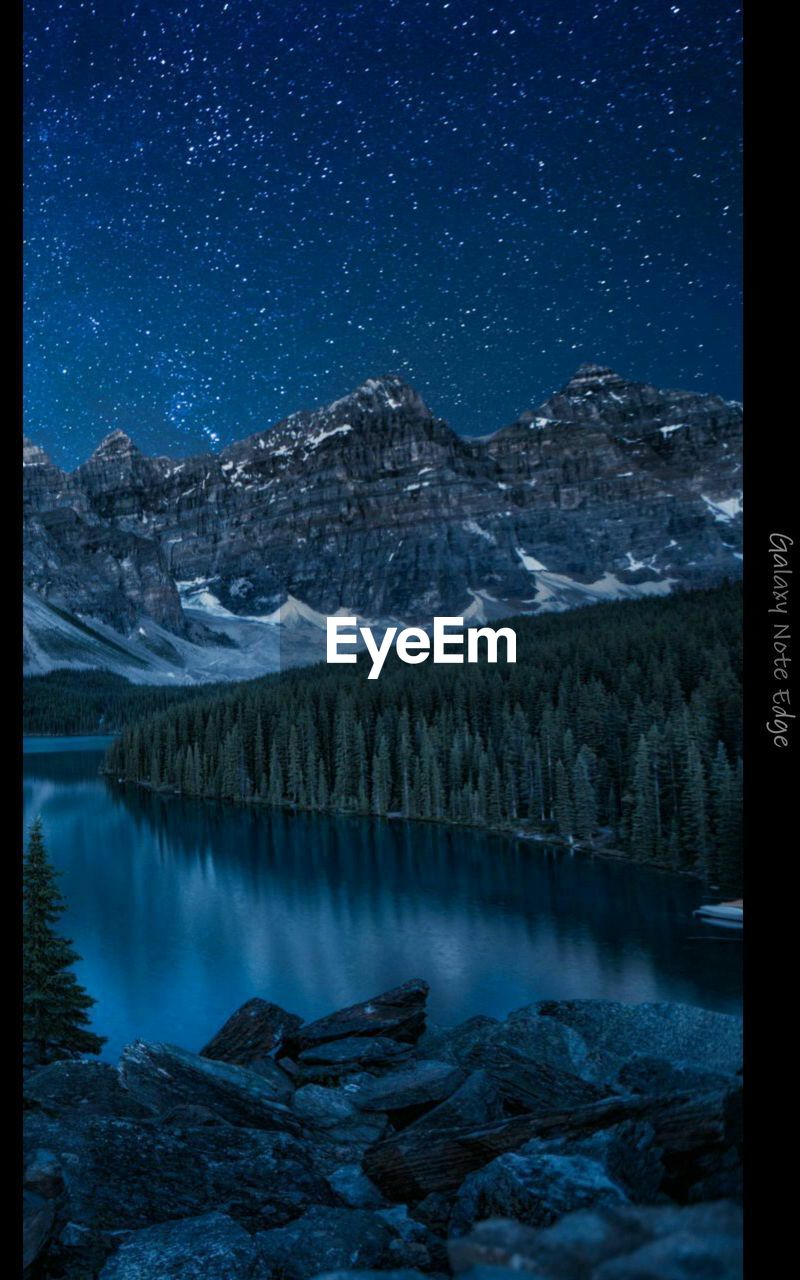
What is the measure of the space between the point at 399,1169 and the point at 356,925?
28383 mm

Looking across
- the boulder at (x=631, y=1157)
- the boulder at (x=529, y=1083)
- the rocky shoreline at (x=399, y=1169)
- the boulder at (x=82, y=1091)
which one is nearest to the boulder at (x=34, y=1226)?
the rocky shoreline at (x=399, y=1169)

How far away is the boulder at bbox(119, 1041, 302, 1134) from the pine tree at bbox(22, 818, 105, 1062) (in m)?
3.89

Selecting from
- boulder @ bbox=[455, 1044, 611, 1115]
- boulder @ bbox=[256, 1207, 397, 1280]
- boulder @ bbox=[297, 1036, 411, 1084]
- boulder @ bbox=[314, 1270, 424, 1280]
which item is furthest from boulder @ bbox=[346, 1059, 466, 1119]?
boulder @ bbox=[314, 1270, 424, 1280]

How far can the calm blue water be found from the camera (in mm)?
24844

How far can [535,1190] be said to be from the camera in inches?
178

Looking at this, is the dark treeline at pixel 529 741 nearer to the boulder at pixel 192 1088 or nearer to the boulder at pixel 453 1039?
the boulder at pixel 453 1039

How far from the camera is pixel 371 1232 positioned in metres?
5.69

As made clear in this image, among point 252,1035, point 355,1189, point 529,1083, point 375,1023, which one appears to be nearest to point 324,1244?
point 355,1189

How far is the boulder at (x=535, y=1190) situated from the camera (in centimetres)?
A: 414

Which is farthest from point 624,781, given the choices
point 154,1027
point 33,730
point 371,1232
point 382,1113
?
point 33,730

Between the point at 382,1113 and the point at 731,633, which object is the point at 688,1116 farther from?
the point at 731,633

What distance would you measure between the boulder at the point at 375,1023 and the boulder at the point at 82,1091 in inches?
241

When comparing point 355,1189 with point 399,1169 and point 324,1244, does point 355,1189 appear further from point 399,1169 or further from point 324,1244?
point 324,1244

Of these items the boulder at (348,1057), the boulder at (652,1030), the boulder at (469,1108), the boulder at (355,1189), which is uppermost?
the boulder at (355,1189)
